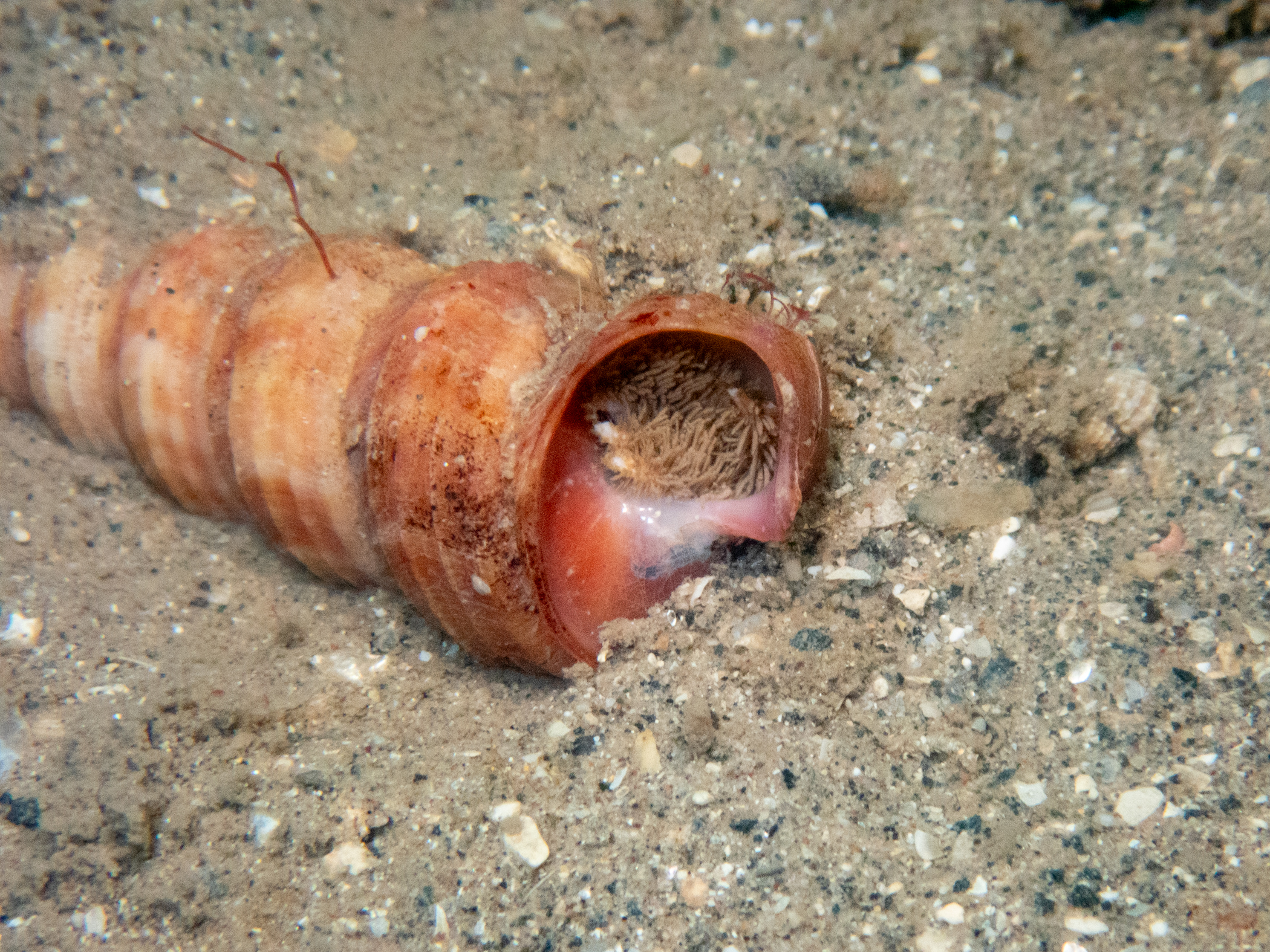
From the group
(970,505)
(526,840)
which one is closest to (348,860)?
(526,840)

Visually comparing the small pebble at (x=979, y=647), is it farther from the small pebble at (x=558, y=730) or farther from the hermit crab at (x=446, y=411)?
the small pebble at (x=558, y=730)

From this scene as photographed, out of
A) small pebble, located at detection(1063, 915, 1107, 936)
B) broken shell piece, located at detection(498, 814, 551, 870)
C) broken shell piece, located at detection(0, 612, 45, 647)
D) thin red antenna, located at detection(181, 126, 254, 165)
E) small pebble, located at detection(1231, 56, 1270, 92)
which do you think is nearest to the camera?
small pebble, located at detection(1063, 915, 1107, 936)

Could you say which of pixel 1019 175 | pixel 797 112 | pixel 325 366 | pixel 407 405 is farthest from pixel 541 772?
pixel 1019 175

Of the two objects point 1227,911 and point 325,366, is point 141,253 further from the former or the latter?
point 1227,911

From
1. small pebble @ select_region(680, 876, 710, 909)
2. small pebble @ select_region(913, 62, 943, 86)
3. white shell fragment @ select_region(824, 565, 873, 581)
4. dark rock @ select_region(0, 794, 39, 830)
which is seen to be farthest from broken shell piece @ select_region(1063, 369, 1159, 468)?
dark rock @ select_region(0, 794, 39, 830)

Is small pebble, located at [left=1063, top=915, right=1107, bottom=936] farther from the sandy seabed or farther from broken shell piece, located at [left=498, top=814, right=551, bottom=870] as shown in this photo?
broken shell piece, located at [left=498, top=814, right=551, bottom=870]
